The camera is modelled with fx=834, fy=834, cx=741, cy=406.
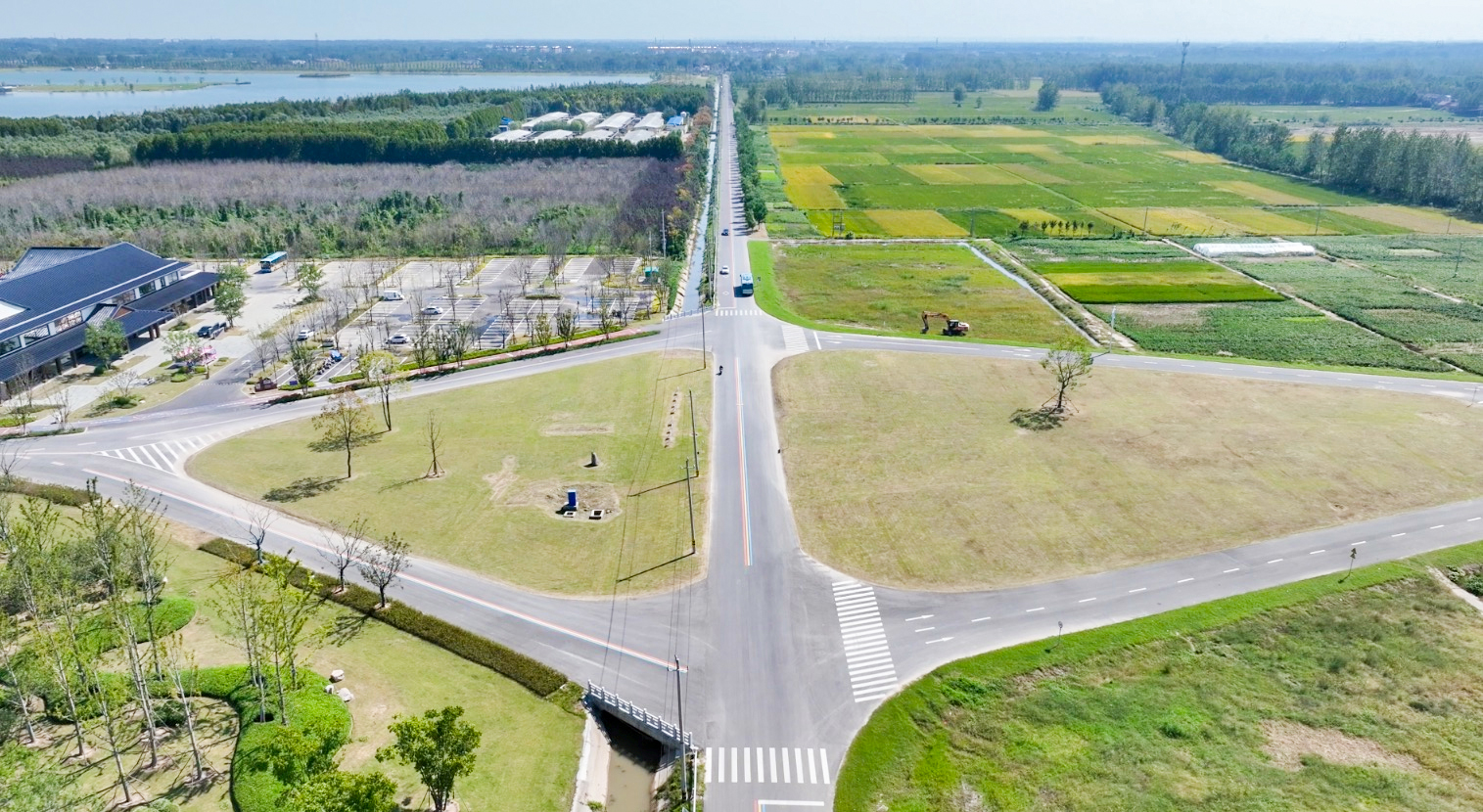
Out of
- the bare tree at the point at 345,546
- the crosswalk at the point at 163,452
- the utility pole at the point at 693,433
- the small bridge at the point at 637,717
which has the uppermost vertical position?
the utility pole at the point at 693,433

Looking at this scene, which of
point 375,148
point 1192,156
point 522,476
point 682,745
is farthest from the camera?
point 1192,156

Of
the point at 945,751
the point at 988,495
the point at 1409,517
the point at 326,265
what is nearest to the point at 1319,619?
the point at 1409,517

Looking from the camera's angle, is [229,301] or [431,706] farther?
[229,301]

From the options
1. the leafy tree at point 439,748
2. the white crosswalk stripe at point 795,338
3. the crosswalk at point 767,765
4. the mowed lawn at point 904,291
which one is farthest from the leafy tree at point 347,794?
the mowed lawn at point 904,291

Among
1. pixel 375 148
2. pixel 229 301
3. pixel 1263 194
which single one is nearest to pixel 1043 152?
pixel 1263 194

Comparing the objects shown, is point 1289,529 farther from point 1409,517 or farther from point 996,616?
point 996,616

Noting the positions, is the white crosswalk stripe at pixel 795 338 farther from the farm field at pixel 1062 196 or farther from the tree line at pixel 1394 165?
the tree line at pixel 1394 165

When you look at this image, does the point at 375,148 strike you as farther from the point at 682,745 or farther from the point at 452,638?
the point at 682,745

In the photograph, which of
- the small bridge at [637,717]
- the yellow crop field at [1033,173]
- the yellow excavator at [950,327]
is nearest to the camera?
the small bridge at [637,717]
